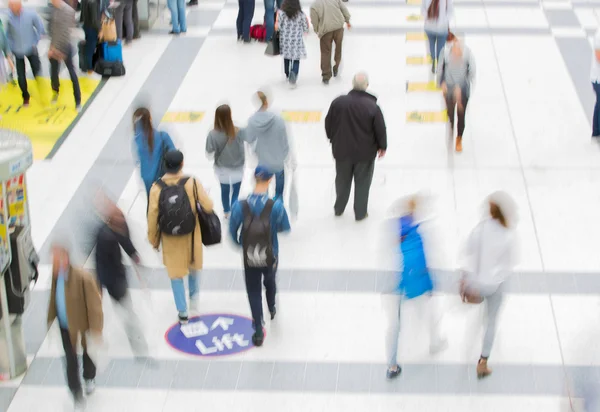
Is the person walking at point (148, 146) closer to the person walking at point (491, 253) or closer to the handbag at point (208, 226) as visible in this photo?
the handbag at point (208, 226)

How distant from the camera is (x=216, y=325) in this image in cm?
910

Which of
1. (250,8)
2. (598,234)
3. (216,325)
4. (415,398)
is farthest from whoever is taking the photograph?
(250,8)

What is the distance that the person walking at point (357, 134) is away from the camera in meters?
10.3

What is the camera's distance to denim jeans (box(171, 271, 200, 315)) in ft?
28.9

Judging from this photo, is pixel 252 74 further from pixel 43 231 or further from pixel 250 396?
pixel 250 396

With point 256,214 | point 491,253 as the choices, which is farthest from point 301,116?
point 491,253

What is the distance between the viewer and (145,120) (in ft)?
31.0

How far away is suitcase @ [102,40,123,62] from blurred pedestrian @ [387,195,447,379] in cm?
831

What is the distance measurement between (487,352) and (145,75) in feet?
28.6

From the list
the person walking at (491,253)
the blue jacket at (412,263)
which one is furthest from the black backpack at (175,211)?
the person walking at (491,253)

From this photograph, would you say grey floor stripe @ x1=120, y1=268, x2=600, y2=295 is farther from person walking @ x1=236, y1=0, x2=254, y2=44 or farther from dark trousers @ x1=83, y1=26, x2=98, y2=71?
person walking @ x1=236, y1=0, x2=254, y2=44

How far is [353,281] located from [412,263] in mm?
Answer: 2086

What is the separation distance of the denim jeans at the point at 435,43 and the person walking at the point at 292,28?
187 centimetres

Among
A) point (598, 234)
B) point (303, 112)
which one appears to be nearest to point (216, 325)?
point (598, 234)
